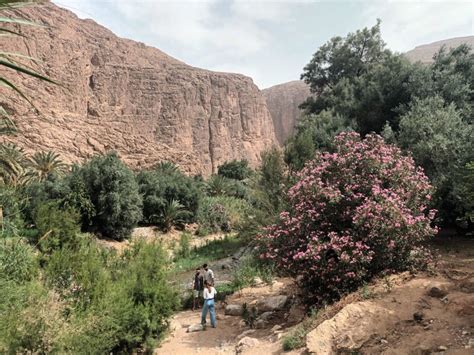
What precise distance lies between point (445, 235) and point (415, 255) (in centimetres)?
558

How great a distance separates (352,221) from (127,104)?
5354 centimetres

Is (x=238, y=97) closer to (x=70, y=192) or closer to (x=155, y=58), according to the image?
(x=155, y=58)

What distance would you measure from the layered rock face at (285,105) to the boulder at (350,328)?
85.6 metres

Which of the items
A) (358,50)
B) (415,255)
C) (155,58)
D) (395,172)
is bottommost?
(415,255)

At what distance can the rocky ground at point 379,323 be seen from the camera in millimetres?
5656

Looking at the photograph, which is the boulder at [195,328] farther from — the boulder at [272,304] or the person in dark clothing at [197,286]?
the person in dark clothing at [197,286]

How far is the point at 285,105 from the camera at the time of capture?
96188 mm

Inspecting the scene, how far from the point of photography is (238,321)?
9438 mm

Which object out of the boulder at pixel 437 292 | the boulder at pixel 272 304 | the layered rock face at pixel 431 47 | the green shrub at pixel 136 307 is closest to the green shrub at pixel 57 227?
the green shrub at pixel 136 307

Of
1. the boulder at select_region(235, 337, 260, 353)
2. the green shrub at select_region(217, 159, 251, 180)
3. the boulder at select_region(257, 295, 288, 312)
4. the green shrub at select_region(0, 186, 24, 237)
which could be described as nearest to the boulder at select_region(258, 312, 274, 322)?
the boulder at select_region(257, 295, 288, 312)

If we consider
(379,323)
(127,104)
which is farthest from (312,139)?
(127,104)

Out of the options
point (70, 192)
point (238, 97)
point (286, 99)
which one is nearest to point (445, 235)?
point (70, 192)

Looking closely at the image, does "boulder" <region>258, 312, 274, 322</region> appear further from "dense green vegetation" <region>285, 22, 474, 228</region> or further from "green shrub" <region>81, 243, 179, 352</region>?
"dense green vegetation" <region>285, 22, 474, 228</region>

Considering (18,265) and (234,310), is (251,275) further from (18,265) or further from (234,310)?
(18,265)
